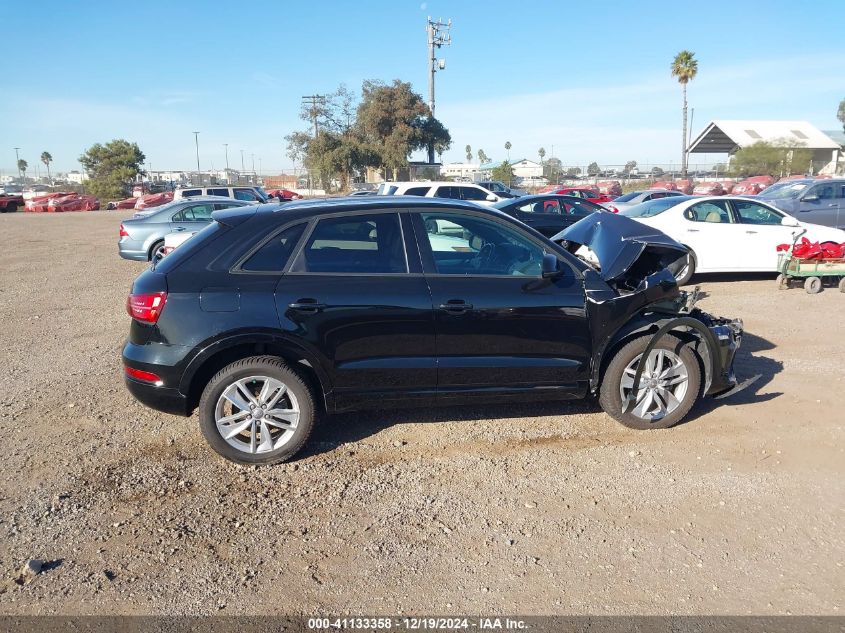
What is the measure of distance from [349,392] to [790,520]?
2728mm

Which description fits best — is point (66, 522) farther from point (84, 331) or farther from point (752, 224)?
point (752, 224)

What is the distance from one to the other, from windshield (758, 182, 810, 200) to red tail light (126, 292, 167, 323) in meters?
14.9

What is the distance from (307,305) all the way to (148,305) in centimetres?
100

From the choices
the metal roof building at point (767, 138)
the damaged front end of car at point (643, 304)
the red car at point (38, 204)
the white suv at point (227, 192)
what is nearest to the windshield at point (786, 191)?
the damaged front end of car at point (643, 304)

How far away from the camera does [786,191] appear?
588 inches

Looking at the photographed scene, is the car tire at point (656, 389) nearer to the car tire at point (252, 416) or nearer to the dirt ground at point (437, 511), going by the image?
the dirt ground at point (437, 511)

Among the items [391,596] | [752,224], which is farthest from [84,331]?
[752,224]

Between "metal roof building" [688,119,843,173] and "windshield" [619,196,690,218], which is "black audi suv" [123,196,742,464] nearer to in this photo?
"windshield" [619,196,690,218]

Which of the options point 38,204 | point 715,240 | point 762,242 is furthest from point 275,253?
point 38,204

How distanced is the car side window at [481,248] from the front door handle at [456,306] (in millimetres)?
236

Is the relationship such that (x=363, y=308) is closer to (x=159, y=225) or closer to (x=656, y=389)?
(x=656, y=389)

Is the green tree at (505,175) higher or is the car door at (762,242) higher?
the green tree at (505,175)

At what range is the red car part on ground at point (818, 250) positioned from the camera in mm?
9258

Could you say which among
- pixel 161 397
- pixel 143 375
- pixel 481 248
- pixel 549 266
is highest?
pixel 481 248
